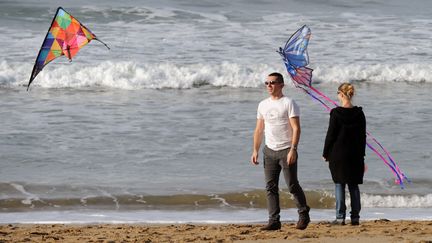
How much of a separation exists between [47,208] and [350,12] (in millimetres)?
18352

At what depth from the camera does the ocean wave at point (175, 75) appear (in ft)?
62.0

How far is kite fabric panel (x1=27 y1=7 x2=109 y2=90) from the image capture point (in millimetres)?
9070

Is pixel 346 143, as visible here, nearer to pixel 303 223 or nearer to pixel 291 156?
pixel 291 156

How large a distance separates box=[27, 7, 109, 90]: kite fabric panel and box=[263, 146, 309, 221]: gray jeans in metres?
1.90


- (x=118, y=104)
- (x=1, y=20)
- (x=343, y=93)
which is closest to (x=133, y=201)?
(x=343, y=93)

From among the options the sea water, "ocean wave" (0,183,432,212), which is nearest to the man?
the sea water

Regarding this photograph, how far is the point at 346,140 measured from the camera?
844 centimetres

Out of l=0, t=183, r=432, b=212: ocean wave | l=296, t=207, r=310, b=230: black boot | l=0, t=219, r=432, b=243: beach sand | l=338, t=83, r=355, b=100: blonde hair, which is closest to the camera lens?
l=0, t=219, r=432, b=243: beach sand

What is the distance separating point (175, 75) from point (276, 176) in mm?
11269

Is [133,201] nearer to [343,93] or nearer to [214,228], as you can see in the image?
[214,228]

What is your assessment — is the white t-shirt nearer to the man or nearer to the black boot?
the man

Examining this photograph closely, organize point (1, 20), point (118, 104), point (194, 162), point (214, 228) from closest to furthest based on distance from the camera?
1. point (214, 228)
2. point (194, 162)
3. point (118, 104)
4. point (1, 20)

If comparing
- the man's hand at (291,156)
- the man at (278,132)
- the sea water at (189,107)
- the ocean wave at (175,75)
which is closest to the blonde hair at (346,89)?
the man at (278,132)

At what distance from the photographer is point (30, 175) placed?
11.4 metres
